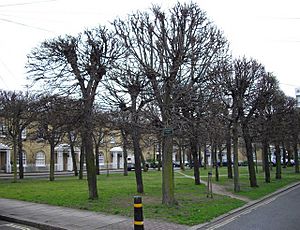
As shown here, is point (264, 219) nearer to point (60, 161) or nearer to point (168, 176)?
point (168, 176)

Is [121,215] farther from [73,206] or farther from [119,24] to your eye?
[119,24]

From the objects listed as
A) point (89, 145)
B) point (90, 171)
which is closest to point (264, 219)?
point (90, 171)

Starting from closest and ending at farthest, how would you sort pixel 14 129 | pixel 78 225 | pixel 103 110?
pixel 78 225, pixel 103 110, pixel 14 129

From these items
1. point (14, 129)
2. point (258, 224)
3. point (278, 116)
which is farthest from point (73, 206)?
point (14, 129)

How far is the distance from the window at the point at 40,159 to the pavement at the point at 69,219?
4617 centimetres

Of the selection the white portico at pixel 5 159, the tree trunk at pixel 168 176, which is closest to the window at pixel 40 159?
the white portico at pixel 5 159

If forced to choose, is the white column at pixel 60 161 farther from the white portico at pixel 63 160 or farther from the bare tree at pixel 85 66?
the bare tree at pixel 85 66

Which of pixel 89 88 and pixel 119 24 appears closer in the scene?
pixel 119 24

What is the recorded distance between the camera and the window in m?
59.1

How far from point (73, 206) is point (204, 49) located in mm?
7825

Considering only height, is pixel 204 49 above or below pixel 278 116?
above

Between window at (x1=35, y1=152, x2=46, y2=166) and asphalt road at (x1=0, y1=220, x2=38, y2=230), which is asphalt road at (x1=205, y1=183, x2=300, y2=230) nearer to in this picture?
asphalt road at (x1=0, y1=220, x2=38, y2=230)

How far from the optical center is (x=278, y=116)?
27188 mm

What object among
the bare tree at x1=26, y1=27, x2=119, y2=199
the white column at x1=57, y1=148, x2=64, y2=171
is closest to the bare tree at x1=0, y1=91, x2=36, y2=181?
the bare tree at x1=26, y1=27, x2=119, y2=199
